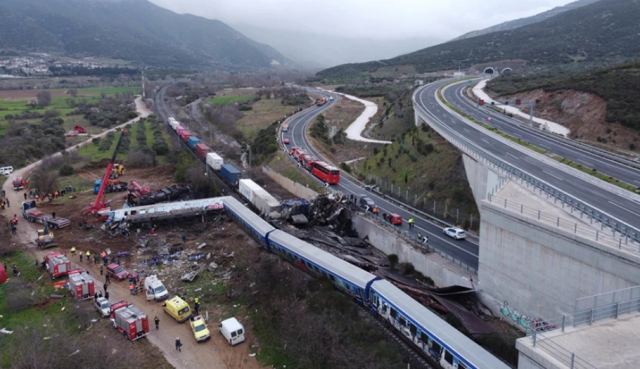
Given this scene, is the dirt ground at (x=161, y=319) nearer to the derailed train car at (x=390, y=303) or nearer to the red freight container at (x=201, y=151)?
the derailed train car at (x=390, y=303)

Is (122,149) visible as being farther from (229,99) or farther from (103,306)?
(229,99)

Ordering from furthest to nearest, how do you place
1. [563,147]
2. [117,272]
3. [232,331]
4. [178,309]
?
[563,147] < [117,272] < [178,309] < [232,331]

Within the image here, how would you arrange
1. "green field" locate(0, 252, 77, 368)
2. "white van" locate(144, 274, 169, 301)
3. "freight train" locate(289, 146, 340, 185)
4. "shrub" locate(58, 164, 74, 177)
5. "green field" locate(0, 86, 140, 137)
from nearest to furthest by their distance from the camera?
"green field" locate(0, 252, 77, 368), "white van" locate(144, 274, 169, 301), "freight train" locate(289, 146, 340, 185), "shrub" locate(58, 164, 74, 177), "green field" locate(0, 86, 140, 137)

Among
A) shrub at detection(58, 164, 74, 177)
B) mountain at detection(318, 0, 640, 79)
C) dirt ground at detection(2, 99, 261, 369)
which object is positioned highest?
mountain at detection(318, 0, 640, 79)

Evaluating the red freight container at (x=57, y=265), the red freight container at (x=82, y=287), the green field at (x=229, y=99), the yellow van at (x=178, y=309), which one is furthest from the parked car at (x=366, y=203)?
the green field at (x=229, y=99)

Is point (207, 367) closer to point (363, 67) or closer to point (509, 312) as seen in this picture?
point (509, 312)

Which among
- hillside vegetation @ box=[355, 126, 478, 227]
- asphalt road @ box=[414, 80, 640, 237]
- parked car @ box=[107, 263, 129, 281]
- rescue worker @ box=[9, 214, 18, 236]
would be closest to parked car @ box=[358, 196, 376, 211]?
hillside vegetation @ box=[355, 126, 478, 227]

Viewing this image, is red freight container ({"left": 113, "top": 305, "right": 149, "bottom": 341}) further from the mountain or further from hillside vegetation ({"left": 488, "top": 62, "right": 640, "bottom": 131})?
the mountain

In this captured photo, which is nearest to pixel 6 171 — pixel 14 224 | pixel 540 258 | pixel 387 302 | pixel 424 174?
pixel 14 224
